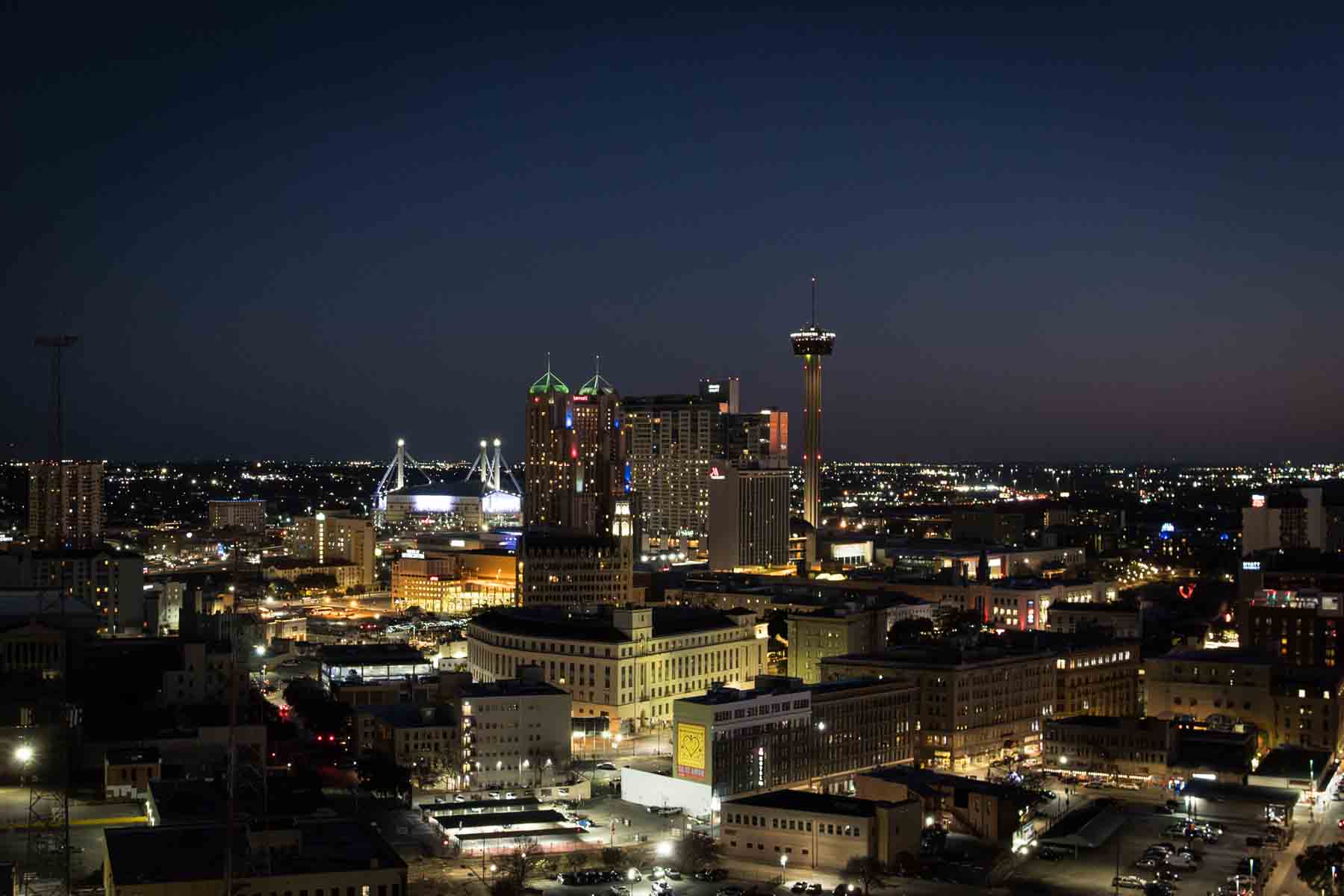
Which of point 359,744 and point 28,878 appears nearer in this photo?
point 28,878

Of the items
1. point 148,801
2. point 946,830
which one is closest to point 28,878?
point 148,801

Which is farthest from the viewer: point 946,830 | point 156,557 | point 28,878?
point 156,557

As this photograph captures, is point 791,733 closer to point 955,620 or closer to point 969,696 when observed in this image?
point 969,696

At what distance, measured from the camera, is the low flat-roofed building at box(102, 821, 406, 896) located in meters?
23.8

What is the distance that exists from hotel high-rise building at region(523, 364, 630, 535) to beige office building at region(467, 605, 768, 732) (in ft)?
114

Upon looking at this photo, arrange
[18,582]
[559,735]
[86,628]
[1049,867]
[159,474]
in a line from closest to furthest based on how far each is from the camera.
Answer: [1049,867]
[559,735]
[86,628]
[18,582]
[159,474]

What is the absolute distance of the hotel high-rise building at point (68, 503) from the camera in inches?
3209

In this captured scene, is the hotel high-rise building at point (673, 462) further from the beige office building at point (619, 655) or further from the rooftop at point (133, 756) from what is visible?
the rooftop at point (133, 756)

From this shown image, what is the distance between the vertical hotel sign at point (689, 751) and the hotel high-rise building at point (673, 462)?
203 ft

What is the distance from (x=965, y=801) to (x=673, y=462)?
225 feet

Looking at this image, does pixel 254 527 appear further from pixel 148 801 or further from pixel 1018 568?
pixel 148 801

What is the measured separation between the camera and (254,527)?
11194 centimetres

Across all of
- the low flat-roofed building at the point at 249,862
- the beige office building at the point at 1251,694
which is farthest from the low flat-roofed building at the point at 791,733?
the low flat-roofed building at the point at 249,862

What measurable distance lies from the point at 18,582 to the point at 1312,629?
43.0 metres
